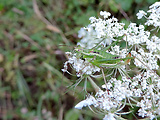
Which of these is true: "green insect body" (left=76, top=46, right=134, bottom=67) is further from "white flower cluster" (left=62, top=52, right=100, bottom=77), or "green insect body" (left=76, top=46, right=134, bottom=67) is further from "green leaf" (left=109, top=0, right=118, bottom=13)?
"green leaf" (left=109, top=0, right=118, bottom=13)

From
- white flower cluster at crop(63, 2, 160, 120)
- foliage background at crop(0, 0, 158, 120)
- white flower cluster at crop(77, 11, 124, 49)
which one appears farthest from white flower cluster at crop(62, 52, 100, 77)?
foliage background at crop(0, 0, 158, 120)

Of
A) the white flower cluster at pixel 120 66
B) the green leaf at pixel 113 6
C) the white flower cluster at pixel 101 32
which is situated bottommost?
the white flower cluster at pixel 120 66

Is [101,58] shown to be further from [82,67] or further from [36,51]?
[36,51]

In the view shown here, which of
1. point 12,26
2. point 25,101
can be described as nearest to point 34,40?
point 12,26

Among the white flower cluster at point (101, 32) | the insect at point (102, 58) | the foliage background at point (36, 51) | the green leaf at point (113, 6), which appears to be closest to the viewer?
the insect at point (102, 58)

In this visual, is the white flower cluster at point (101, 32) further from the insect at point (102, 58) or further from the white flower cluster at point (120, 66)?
the insect at point (102, 58)

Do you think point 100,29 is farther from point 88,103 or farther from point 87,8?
point 87,8

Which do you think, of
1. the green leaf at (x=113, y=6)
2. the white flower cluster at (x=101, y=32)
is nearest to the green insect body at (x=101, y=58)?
the white flower cluster at (x=101, y=32)

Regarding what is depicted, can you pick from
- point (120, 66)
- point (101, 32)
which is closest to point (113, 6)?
point (101, 32)
